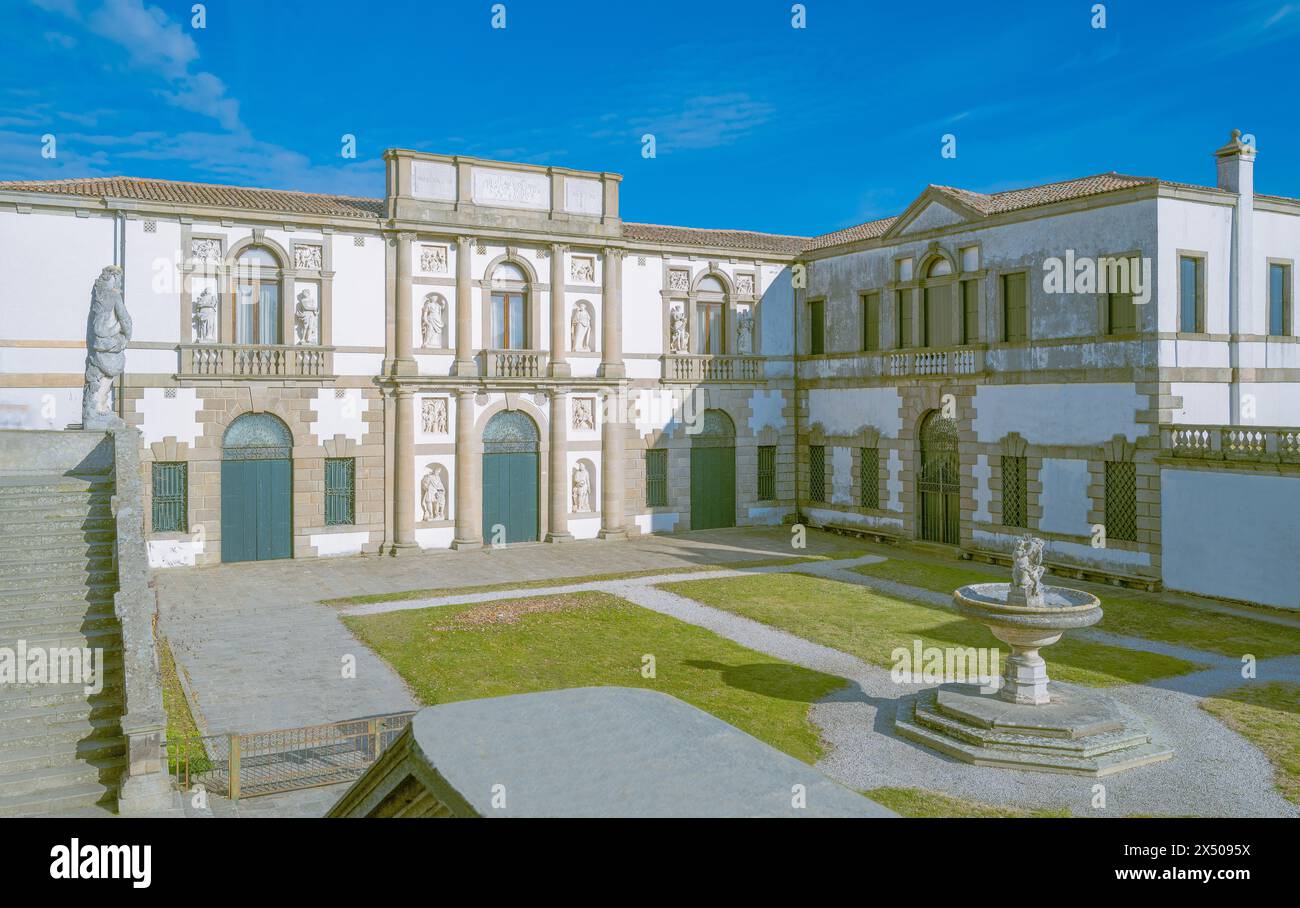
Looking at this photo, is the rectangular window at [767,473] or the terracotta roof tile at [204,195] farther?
the rectangular window at [767,473]

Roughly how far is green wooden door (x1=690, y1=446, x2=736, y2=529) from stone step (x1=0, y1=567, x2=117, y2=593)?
1999cm

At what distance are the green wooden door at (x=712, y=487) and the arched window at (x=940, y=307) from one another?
7533mm

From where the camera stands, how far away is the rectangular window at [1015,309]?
83.8ft

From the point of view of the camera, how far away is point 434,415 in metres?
28.0

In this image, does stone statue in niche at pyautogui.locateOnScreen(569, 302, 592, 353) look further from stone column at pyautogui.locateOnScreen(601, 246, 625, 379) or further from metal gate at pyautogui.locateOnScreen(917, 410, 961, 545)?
metal gate at pyautogui.locateOnScreen(917, 410, 961, 545)

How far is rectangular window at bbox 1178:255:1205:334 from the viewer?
2284 cm

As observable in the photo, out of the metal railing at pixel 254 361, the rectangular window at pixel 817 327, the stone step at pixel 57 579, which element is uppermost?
the rectangular window at pixel 817 327

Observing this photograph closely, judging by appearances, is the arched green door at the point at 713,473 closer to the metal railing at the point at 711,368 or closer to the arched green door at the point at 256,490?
the metal railing at the point at 711,368

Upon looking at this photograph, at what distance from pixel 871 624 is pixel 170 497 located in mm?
Answer: 17286

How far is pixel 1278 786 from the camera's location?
35.9 ft

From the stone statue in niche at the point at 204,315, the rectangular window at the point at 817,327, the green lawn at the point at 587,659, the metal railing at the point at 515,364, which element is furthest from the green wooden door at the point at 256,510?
the rectangular window at the point at 817,327

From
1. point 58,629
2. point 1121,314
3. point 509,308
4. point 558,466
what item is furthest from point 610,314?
point 58,629

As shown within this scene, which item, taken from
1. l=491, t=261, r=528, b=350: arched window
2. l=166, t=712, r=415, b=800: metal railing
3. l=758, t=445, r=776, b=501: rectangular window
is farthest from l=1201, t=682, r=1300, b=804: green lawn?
l=491, t=261, r=528, b=350: arched window
